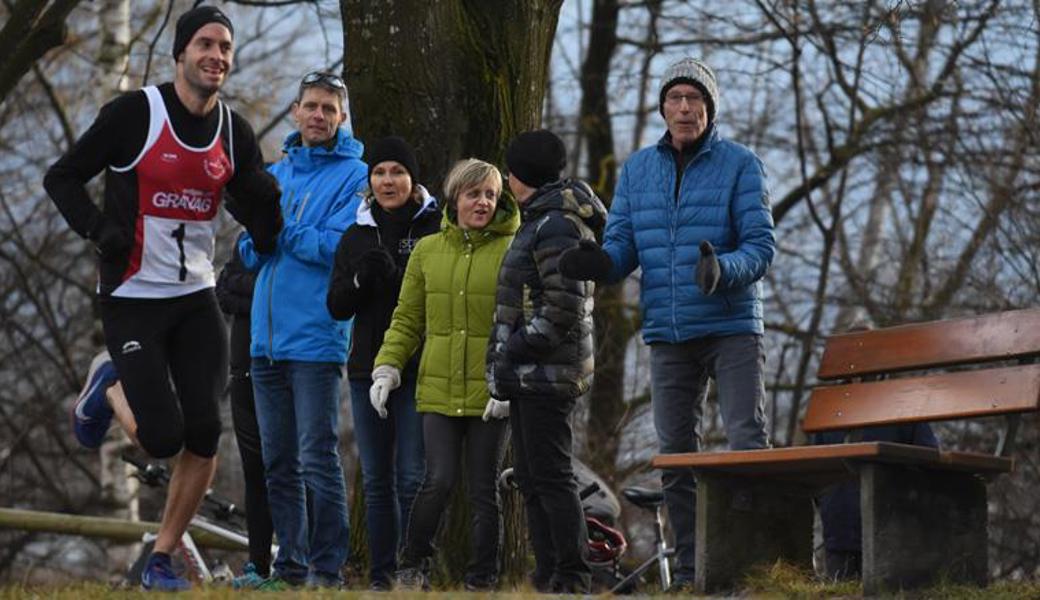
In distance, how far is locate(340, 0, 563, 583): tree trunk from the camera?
9.80m

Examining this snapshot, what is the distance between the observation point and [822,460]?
712 cm

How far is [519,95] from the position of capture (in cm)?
998

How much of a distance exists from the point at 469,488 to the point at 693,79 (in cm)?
188

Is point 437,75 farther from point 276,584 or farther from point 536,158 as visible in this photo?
point 276,584

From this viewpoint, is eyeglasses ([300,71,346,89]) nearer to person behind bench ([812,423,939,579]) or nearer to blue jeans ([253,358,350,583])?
blue jeans ([253,358,350,583])

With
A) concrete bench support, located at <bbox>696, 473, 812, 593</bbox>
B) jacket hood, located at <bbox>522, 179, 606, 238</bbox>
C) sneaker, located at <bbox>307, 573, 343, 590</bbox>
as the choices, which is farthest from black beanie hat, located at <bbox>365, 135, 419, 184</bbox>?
concrete bench support, located at <bbox>696, 473, 812, 593</bbox>

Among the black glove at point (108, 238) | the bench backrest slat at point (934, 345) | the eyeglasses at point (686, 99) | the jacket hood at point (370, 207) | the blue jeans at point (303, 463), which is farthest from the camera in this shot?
the jacket hood at point (370, 207)

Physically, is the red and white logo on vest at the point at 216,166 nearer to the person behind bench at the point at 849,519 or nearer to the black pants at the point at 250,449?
the black pants at the point at 250,449

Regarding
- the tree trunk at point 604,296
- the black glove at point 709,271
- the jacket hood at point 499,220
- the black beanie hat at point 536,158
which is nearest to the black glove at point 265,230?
the jacket hood at point 499,220

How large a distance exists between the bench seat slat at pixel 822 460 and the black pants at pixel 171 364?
1747 millimetres

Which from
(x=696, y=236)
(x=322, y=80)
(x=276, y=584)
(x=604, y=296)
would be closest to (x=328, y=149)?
(x=322, y=80)

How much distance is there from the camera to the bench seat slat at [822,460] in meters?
7.01

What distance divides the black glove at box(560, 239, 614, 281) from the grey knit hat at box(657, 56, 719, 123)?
0.80 m

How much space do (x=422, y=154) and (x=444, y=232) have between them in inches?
52.5
